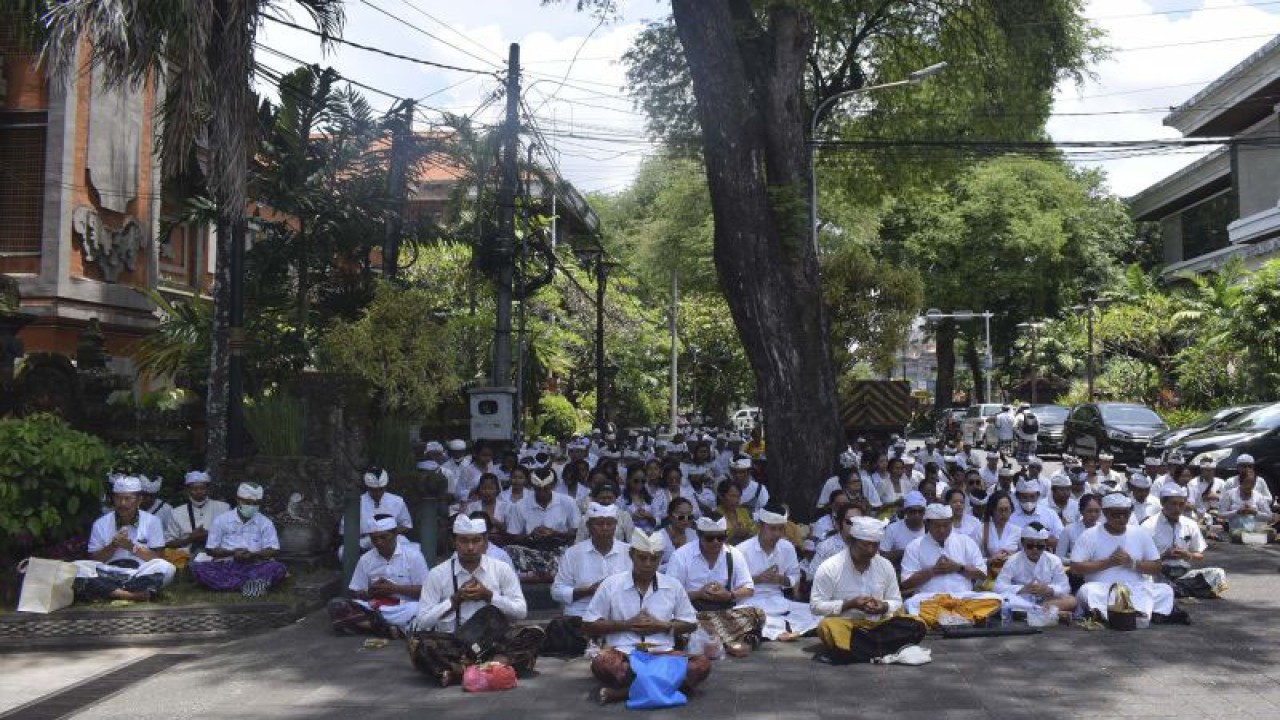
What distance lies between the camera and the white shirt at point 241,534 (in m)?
12.0

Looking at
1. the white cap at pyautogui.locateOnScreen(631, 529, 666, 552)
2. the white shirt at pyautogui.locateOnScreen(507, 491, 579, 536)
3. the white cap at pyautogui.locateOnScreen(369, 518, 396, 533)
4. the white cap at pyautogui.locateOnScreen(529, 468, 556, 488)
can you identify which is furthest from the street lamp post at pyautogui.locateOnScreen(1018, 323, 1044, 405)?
the white cap at pyautogui.locateOnScreen(631, 529, 666, 552)

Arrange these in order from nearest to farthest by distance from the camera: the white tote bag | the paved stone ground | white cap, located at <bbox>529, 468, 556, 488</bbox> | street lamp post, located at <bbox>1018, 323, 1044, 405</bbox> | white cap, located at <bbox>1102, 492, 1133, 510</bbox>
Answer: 1. the paved stone ground
2. the white tote bag
3. white cap, located at <bbox>1102, 492, 1133, 510</bbox>
4. white cap, located at <bbox>529, 468, 556, 488</bbox>
5. street lamp post, located at <bbox>1018, 323, 1044, 405</bbox>

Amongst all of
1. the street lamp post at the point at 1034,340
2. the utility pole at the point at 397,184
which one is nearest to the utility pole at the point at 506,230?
the utility pole at the point at 397,184

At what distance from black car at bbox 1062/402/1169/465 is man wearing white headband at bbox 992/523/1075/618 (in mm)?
16292

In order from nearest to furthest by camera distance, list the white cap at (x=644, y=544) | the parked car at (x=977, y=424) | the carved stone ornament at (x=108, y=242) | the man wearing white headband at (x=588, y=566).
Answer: the white cap at (x=644, y=544) < the man wearing white headband at (x=588, y=566) < the carved stone ornament at (x=108, y=242) < the parked car at (x=977, y=424)

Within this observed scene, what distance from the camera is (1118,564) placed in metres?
10.8

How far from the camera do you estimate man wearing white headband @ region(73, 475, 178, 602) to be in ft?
36.1

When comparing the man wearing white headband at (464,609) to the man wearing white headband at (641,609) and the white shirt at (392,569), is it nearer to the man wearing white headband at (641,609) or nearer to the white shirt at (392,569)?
the man wearing white headband at (641,609)

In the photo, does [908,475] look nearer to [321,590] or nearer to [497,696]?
[321,590]

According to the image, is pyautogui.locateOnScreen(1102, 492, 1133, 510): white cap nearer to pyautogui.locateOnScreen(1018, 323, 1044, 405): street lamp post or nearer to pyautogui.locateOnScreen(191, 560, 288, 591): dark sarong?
pyautogui.locateOnScreen(191, 560, 288, 591): dark sarong

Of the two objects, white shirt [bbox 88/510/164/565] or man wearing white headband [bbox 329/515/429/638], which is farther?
white shirt [bbox 88/510/164/565]

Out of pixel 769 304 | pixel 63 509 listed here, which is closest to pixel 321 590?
pixel 63 509

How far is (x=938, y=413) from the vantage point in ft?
159

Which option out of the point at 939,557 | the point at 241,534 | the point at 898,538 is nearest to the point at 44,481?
the point at 241,534
